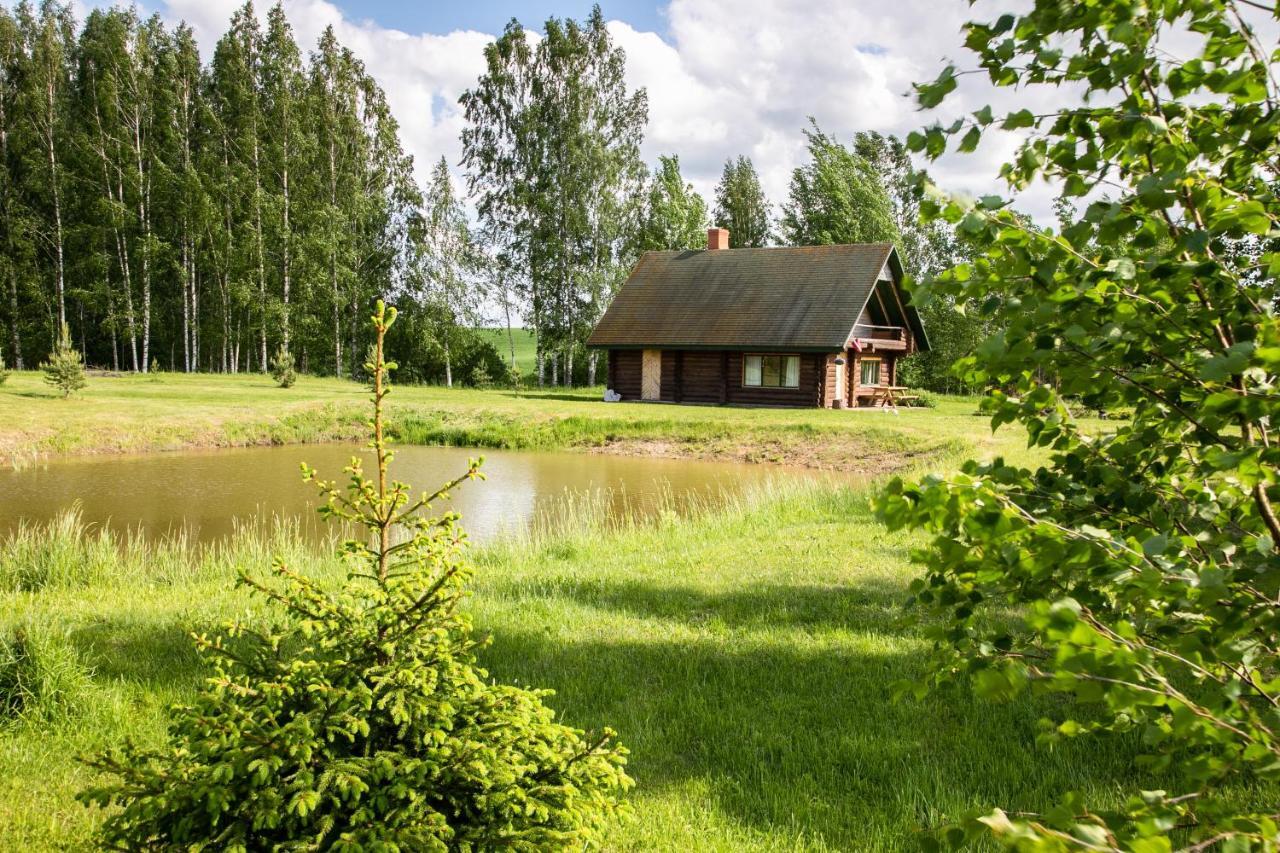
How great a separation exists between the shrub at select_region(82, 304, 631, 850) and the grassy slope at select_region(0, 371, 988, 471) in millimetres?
18075

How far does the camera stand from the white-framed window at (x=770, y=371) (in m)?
30.9

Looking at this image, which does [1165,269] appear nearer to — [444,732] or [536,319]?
[444,732]

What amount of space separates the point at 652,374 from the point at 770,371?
4.43 m

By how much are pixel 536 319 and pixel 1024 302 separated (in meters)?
39.6

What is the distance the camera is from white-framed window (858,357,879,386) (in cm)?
3278

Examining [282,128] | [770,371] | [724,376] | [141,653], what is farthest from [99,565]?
[282,128]

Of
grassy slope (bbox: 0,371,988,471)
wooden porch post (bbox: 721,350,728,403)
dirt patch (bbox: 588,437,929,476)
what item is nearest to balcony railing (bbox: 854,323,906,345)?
grassy slope (bbox: 0,371,988,471)

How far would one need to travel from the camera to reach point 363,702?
2621 mm

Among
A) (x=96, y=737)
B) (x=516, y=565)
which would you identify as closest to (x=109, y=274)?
(x=516, y=565)

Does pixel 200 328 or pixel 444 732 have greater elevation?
pixel 200 328

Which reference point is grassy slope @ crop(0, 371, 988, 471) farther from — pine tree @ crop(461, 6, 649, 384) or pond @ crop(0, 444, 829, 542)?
pine tree @ crop(461, 6, 649, 384)

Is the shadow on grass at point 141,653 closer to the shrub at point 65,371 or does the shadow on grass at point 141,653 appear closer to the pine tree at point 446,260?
the shrub at point 65,371

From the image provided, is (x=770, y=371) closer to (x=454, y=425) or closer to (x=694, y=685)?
(x=454, y=425)

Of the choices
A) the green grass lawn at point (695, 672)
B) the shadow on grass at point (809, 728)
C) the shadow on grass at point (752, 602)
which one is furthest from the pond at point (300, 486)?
the shadow on grass at point (809, 728)
